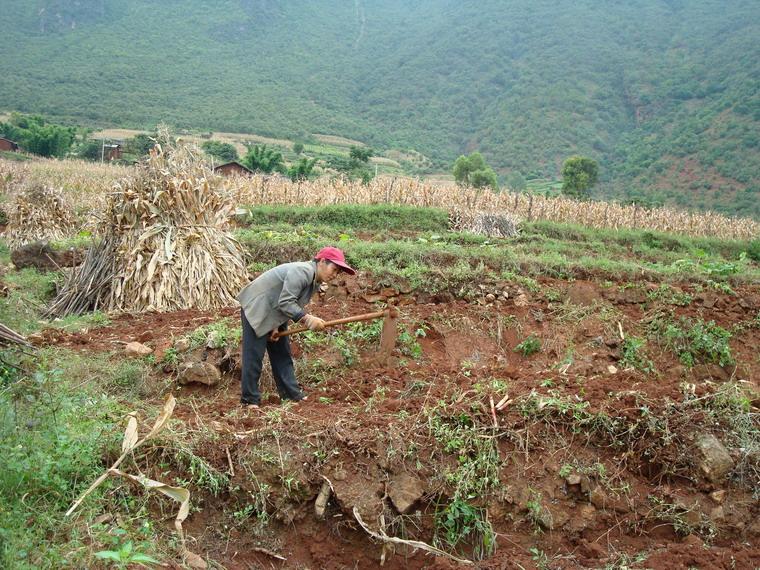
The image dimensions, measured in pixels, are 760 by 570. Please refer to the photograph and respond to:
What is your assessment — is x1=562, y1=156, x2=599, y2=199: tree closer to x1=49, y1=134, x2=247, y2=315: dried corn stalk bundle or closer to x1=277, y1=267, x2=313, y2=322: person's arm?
x1=49, y1=134, x2=247, y2=315: dried corn stalk bundle

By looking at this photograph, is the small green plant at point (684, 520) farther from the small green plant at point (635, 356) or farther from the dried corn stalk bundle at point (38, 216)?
the dried corn stalk bundle at point (38, 216)

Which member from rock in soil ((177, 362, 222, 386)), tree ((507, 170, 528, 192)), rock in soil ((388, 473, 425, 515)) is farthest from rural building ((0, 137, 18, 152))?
rock in soil ((388, 473, 425, 515))

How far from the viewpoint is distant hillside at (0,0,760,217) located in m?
42.0

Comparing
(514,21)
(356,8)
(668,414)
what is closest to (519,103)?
(514,21)

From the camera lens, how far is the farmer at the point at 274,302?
5359 millimetres

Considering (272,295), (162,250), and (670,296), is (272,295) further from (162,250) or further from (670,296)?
(670,296)

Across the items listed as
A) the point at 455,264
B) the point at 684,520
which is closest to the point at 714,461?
the point at 684,520

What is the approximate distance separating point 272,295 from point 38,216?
12.8 m

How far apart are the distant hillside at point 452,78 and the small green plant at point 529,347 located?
28.0 metres

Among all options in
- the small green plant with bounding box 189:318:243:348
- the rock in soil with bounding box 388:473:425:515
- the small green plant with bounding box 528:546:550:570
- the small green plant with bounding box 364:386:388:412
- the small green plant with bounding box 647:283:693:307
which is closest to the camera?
the small green plant with bounding box 528:546:550:570

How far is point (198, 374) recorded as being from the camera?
620 cm

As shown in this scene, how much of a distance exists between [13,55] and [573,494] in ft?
238

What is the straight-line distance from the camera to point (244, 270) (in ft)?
29.4

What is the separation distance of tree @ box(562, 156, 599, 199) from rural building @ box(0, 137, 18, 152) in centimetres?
3001
